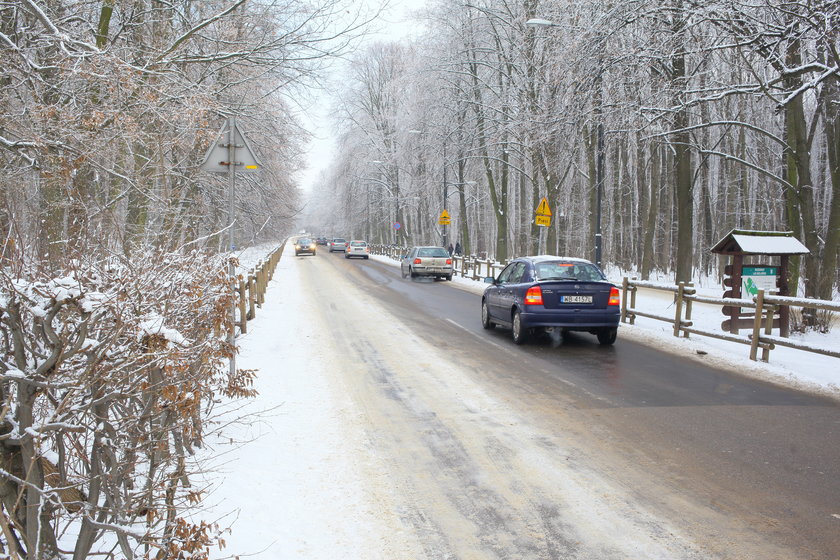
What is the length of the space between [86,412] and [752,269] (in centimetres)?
1286

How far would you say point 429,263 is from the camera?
3002cm

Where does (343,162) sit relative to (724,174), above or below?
above

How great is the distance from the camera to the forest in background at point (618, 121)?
1295 cm

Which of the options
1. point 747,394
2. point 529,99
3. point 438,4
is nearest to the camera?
point 747,394

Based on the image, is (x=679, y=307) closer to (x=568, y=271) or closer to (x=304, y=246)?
(x=568, y=271)

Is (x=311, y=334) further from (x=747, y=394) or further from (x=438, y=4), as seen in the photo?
(x=438, y=4)

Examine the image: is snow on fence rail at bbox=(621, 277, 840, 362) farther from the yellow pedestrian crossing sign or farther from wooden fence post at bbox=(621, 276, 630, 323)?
the yellow pedestrian crossing sign

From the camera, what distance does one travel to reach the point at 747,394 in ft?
25.7

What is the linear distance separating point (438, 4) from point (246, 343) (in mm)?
25703

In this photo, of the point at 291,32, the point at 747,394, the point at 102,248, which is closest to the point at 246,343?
the point at 291,32

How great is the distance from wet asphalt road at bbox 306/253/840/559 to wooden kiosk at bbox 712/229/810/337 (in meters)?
2.83

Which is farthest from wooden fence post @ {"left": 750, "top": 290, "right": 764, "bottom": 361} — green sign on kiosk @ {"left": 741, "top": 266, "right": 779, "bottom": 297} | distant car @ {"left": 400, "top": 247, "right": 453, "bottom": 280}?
distant car @ {"left": 400, "top": 247, "right": 453, "bottom": 280}

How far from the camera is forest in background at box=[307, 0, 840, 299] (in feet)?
42.5

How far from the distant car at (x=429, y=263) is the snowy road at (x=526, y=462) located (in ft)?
65.5
